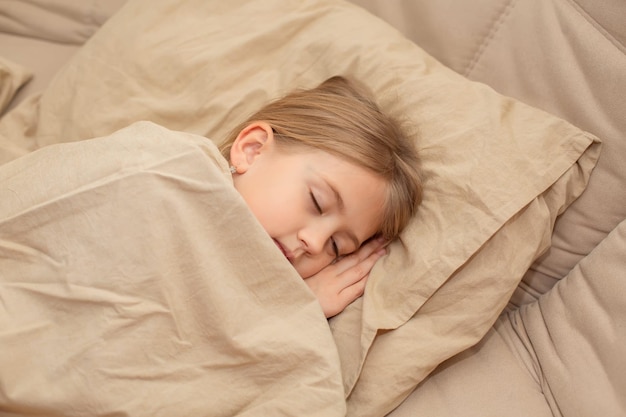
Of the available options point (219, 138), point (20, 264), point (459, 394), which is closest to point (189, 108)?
point (219, 138)

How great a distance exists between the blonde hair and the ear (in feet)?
0.05

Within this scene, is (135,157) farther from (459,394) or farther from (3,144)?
(459,394)

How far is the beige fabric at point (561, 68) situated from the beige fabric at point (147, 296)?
508 mm

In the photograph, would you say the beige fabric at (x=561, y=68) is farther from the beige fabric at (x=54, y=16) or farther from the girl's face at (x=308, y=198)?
the beige fabric at (x=54, y=16)

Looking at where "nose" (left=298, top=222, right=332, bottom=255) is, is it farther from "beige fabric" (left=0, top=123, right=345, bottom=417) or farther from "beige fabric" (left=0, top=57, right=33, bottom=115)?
"beige fabric" (left=0, top=57, right=33, bottom=115)

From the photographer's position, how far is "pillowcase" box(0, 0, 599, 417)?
40.3 inches

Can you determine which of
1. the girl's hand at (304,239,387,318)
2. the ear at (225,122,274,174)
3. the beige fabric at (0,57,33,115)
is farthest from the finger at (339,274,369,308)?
the beige fabric at (0,57,33,115)

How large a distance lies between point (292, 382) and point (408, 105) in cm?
57

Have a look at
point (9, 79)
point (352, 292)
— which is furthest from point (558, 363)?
point (9, 79)

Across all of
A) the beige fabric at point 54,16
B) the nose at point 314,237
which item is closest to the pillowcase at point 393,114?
the nose at point 314,237

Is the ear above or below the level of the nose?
above

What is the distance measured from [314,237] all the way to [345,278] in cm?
11

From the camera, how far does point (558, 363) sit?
1041 millimetres

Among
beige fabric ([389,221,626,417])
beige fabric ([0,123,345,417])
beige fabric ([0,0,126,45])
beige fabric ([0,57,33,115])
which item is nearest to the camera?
beige fabric ([0,123,345,417])
